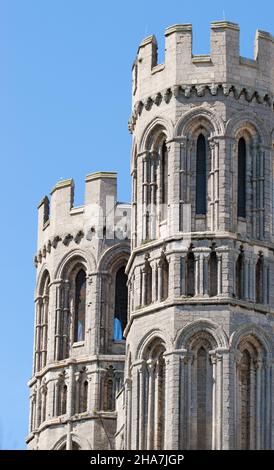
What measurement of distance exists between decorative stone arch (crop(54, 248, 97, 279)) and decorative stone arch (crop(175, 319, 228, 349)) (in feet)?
40.4

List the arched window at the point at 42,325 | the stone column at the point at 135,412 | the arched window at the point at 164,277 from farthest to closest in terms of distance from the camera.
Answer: the arched window at the point at 42,325, the arched window at the point at 164,277, the stone column at the point at 135,412

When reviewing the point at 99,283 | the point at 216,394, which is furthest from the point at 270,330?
the point at 99,283

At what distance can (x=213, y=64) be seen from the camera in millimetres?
64000

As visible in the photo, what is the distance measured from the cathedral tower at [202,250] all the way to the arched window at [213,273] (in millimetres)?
35

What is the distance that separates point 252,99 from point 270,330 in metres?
6.07

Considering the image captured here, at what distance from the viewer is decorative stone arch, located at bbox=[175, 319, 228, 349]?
202 feet

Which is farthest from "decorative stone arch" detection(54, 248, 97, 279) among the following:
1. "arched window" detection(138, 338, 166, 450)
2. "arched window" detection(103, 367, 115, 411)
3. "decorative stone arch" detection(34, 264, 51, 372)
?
"arched window" detection(138, 338, 166, 450)

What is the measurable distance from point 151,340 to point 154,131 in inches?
223

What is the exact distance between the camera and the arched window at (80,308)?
73.9 meters

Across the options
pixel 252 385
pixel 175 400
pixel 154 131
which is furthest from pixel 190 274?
pixel 154 131

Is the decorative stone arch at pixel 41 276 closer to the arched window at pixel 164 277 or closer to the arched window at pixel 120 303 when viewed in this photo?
the arched window at pixel 120 303

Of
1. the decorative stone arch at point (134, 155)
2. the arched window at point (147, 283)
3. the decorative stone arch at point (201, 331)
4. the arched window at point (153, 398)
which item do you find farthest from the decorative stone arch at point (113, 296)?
the decorative stone arch at point (201, 331)

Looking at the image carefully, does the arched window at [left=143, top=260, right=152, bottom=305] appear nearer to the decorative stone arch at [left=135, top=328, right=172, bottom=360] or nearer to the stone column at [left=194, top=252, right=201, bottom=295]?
the decorative stone arch at [left=135, top=328, right=172, bottom=360]

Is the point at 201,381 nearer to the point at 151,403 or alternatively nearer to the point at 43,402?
the point at 151,403
